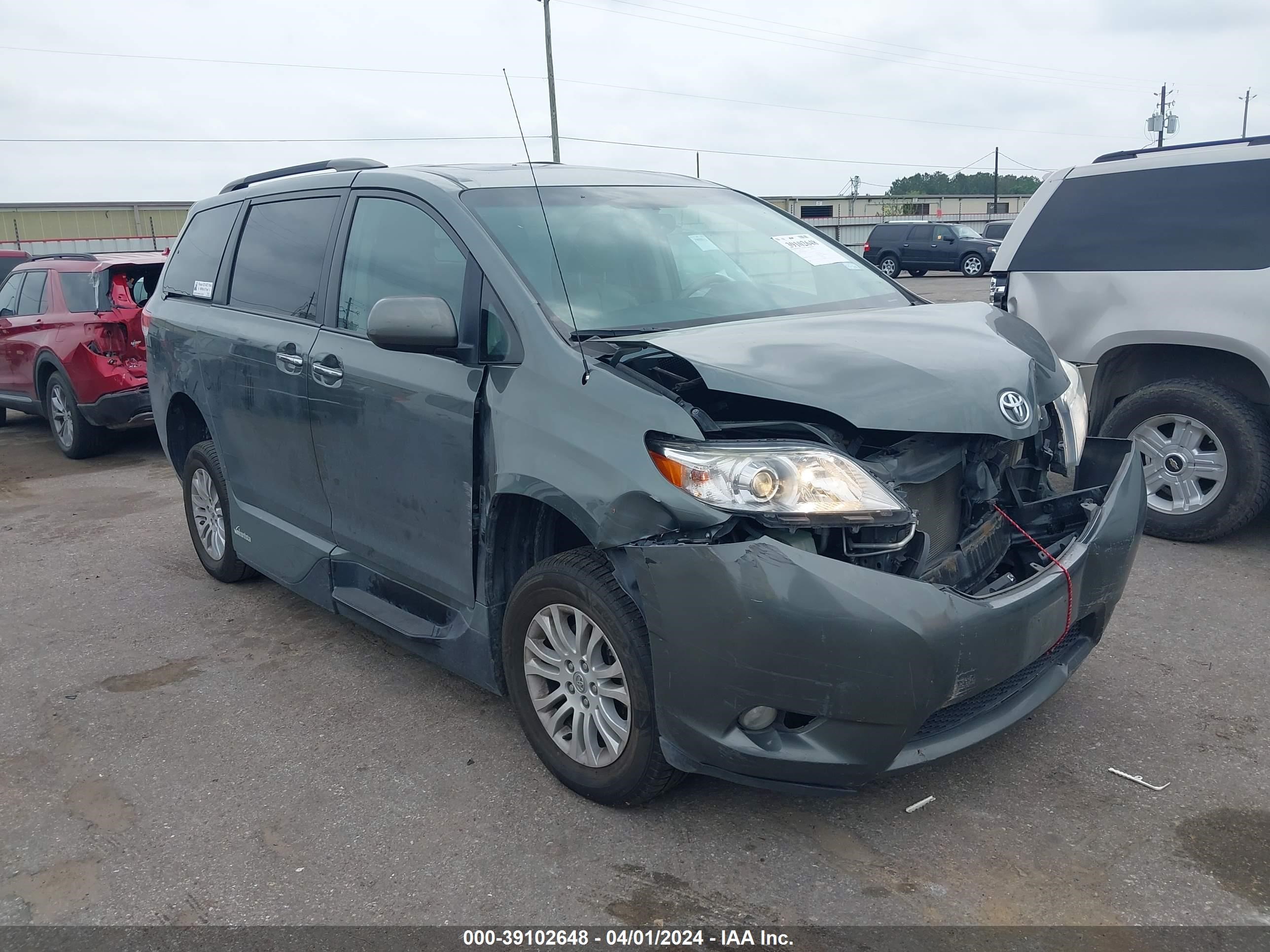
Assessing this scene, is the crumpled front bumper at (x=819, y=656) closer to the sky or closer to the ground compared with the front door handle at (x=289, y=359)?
closer to the ground

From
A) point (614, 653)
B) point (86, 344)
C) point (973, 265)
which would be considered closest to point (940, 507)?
point (614, 653)

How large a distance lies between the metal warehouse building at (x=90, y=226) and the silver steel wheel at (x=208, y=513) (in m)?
28.2

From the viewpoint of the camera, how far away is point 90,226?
116 feet

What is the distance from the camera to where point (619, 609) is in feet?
9.31

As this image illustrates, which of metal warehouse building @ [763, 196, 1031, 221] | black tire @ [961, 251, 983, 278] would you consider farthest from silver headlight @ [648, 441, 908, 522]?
metal warehouse building @ [763, 196, 1031, 221]

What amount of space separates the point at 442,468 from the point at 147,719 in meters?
1.61

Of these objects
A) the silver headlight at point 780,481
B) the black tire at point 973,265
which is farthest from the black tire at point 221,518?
the black tire at point 973,265

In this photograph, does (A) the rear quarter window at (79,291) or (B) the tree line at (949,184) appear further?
(B) the tree line at (949,184)

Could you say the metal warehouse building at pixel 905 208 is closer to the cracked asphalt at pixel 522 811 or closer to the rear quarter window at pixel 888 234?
the rear quarter window at pixel 888 234

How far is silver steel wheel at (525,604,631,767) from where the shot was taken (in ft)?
9.77

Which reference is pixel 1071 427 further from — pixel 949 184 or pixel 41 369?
pixel 949 184

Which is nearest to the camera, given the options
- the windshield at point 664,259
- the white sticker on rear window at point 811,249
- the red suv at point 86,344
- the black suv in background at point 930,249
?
the windshield at point 664,259

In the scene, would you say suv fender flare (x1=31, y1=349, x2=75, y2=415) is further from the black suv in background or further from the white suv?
the black suv in background

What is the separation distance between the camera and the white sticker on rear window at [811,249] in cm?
418
